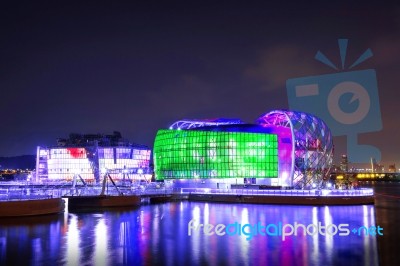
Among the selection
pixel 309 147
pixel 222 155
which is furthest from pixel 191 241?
pixel 222 155

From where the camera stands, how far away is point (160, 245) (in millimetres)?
28531

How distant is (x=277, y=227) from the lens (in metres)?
36.0

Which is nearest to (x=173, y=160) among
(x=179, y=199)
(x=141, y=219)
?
(x=179, y=199)

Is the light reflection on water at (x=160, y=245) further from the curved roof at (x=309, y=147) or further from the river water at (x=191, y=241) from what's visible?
the curved roof at (x=309, y=147)

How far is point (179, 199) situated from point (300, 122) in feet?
103

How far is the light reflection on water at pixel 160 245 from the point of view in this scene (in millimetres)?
23922

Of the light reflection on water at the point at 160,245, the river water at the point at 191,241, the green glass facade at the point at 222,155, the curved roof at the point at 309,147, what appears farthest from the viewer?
the green glass facade at the point at 222,155

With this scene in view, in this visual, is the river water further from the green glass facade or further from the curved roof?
the green glass facade

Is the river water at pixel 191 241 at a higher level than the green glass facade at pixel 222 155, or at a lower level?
lower

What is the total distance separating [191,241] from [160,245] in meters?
2.50

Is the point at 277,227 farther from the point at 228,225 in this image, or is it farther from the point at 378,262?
the point at 378,262

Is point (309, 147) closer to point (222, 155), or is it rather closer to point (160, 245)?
point (222, 155)

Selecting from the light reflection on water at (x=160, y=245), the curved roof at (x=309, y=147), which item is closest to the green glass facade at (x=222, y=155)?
the curved roof at (x=309, y=147)

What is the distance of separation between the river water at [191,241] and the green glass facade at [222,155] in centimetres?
4397
